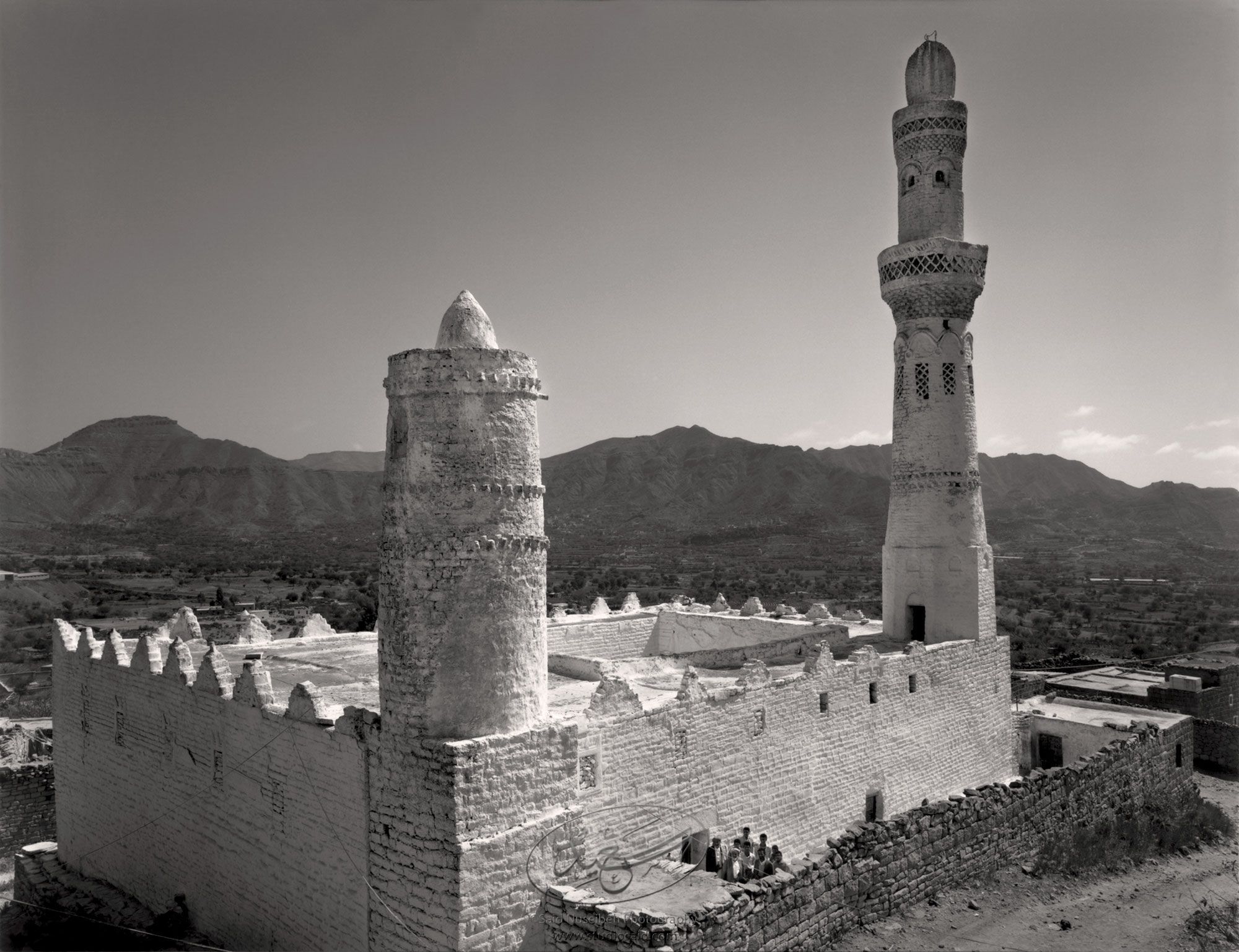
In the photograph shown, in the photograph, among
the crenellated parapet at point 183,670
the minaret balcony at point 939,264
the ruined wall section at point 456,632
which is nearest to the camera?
the ruined wall section at point 456,632

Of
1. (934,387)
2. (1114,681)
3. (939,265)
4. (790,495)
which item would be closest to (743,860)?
(934,387)

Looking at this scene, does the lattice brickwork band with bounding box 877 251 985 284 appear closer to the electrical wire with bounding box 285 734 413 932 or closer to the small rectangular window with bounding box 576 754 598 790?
the small rectangular window with bounding box 576 754 598 790

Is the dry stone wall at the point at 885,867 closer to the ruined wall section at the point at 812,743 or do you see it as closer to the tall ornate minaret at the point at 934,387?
the ruined wall section at the point at 812,743

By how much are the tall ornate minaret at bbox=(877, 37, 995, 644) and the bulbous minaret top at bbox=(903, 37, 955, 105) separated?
2 cm

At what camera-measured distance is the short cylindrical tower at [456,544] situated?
8.98 metres

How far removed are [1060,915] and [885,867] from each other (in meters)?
2.96

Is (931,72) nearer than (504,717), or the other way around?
(504,717)

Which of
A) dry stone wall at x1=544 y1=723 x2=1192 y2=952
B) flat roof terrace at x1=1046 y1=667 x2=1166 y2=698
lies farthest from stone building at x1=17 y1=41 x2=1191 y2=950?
flat roof terrace at x1=1046 y1=667 x2=1166 y2=698

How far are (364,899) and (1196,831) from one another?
1550cm

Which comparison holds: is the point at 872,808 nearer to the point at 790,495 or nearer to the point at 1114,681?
the point at 1114,681

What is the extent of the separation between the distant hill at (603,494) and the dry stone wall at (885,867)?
340 feet

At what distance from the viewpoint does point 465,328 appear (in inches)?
367

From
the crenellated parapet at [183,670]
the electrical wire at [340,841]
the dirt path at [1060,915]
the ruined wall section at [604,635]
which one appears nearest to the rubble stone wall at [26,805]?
the crenellated parapet at [183,670]

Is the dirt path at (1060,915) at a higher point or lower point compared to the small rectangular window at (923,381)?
lower
